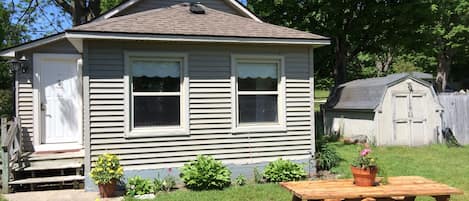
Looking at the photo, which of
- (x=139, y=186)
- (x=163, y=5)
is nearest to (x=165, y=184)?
(x=139, y=186)

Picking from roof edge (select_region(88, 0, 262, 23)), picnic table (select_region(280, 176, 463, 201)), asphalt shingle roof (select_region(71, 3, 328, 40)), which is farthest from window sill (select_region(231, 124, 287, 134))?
roof edge (select_region(88, 0, 262, 23))

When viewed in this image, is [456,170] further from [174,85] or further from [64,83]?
[64,83]

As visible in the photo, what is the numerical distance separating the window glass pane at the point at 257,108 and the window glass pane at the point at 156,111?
141cm

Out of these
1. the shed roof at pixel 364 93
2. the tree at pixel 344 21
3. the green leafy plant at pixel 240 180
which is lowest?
the green leafy plant at pixel 240 180

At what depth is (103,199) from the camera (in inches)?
286

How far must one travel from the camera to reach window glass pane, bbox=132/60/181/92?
27.0 ft

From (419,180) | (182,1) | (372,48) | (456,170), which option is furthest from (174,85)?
(372,48)

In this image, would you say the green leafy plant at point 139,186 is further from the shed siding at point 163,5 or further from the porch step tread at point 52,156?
the shed siding at point 163,5

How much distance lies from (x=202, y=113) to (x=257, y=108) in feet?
4.11

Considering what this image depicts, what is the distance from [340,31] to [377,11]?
75.1 inches

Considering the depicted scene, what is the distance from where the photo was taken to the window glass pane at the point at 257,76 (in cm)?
891

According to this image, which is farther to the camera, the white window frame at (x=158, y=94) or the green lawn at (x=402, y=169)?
the white window frame at (x=158, y=94)

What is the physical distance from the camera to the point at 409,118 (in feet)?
43.9

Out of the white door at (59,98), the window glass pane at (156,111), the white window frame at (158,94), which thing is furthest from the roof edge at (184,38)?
the white door at (59,98)
